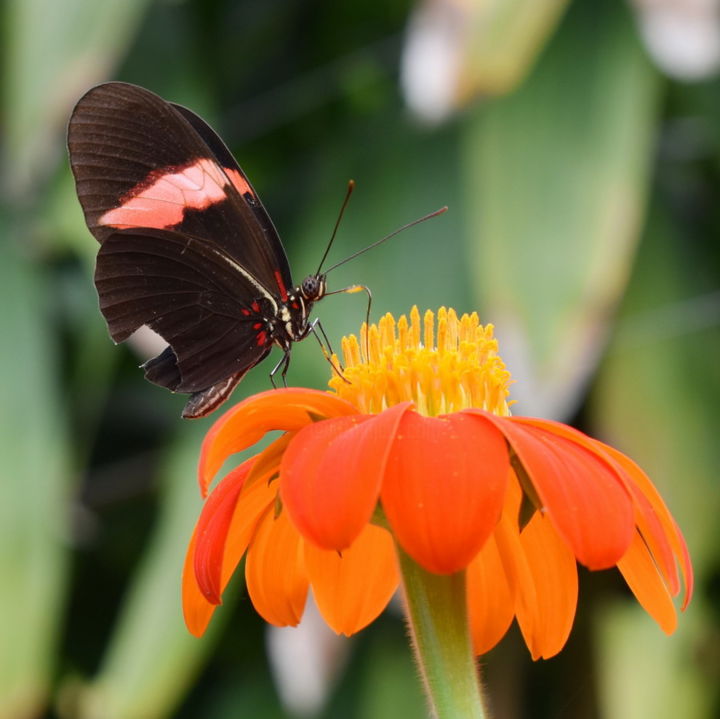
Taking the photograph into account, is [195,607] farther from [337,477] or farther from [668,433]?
[668,433]

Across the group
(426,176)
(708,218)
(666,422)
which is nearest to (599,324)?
(666,422)

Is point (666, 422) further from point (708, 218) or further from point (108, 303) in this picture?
point (108, 303)

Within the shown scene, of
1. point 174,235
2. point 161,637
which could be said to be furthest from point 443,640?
point 161,637

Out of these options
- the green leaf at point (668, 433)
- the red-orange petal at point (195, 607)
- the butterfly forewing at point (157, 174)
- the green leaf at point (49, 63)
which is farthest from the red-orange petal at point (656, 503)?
the green leaf at point (49, 63)

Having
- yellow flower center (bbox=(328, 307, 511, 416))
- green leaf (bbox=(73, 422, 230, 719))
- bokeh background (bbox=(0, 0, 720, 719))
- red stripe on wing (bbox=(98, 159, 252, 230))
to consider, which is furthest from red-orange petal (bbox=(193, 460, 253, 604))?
green leaf (bbox=(73, 422, 230, 719))

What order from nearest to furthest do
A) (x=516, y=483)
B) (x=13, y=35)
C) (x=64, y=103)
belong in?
(x=516, y=483) < (x=64, y=103) < (x=13, y=35)

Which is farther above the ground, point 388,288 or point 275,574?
point 388,288
